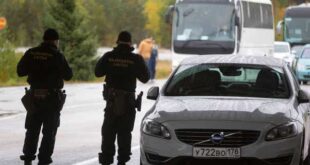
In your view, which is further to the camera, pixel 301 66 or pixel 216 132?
pixel 301 66

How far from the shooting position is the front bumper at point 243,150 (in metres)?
9.70

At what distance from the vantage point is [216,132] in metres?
9.83

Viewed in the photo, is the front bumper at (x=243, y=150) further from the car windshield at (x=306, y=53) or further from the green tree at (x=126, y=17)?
the green tree at (x=126, y=17)

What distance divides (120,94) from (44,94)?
919mm

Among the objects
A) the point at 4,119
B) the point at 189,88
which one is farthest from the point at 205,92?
the point at 4,119

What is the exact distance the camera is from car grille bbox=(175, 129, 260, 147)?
977cm

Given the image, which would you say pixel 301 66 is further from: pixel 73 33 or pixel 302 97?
pixel 302 97

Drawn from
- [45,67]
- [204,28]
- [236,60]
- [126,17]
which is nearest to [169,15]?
[204,28]

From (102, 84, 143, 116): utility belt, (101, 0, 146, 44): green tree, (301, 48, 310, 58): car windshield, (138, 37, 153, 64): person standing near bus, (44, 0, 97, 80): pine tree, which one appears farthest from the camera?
(101, 0, 146, 44): green tree

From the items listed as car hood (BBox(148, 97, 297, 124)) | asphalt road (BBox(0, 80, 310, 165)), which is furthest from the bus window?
car hood (BBox(148, 97, 297, 124))

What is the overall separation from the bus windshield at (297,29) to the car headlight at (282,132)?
4698cm

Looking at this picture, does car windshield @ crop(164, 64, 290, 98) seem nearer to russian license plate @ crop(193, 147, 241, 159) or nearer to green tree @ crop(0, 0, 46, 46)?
russian license plate @ crop(193, 147, 241, 159)

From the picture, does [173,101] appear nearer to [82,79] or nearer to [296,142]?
[296,142]

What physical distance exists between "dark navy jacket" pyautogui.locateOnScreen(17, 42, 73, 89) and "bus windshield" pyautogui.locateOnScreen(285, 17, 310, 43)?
45593 millimetres
